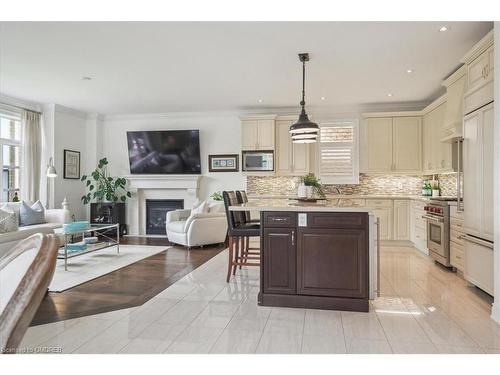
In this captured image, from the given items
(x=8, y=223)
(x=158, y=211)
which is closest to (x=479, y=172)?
(x=8, y=223)

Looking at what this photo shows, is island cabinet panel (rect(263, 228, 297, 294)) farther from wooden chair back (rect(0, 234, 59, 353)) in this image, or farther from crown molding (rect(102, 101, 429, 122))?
crown molding (rect(102, 101, 429, 122))

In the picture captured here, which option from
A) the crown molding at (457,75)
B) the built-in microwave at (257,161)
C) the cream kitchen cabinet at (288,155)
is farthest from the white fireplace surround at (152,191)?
the crown molding at (457,75)

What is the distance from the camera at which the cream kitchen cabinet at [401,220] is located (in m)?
6.50

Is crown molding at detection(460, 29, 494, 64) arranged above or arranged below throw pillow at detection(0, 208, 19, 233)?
above

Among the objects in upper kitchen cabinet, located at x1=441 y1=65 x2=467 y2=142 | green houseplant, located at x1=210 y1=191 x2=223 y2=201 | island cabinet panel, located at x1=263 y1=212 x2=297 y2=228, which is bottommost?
island cabinet panel, located at x1=263 y1=212 x2=297 y2=228

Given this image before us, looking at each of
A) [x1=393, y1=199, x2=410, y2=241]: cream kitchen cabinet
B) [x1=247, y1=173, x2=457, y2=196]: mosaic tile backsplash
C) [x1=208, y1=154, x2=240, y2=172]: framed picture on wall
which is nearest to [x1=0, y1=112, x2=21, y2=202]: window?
[x1=208, y1=154, x2=240, y2=172]: framed picture on wall

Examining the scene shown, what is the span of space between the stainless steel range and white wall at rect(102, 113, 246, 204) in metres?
3.87

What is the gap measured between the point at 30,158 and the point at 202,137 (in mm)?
3523

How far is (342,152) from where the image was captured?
23.6 feet

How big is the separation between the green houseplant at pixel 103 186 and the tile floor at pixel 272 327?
468 cm

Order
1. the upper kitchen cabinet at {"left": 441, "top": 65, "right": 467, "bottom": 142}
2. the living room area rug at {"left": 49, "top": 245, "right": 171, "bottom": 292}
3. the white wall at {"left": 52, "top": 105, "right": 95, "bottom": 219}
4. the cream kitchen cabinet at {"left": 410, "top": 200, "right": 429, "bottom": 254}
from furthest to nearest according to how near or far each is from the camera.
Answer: the white wall at {"left": 52, "top": 105, "right": 95, "bottom": 219}, the cream kitchen cabinet at {"left": 410, "top": 200, "right": 429, "bottom": 254}, the upper kitchen cabinet at {"left": 441, "top": 65, "right": 467, "bottom": 142}, the living room area rug at {"left": 49, "top": 245, "right": 171, "bottom": 292}

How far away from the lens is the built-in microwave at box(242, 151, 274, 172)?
7.20m

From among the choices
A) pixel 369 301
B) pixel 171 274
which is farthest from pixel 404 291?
pixel 171 274

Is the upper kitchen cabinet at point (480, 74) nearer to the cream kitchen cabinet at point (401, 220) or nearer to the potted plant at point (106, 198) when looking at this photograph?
the cream kitchen cabinet at point (401, 220)
